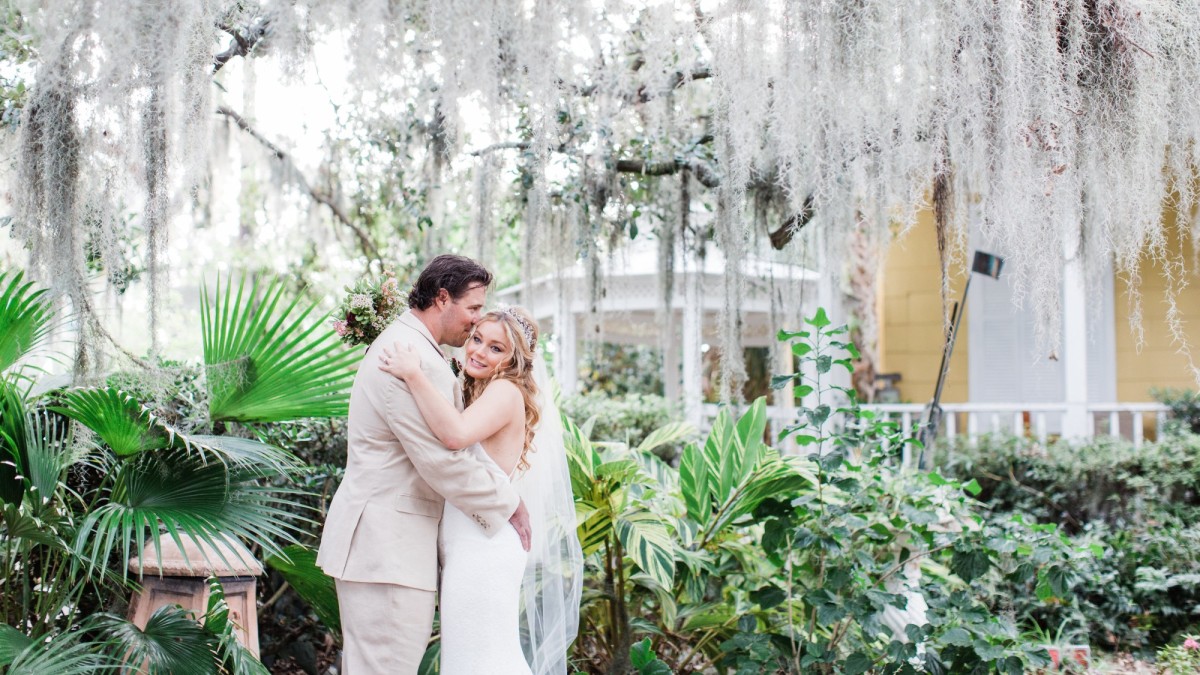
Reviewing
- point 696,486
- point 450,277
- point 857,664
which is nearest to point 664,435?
point 696,486

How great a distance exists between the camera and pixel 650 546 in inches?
143

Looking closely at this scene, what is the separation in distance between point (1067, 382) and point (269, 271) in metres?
8.37

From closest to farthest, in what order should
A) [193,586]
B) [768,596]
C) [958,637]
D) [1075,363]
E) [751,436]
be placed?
1. [193,586]
2. [958,637]
3. [768,596]
4. [751,436]
5. [1075,363]

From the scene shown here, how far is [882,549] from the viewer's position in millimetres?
4406

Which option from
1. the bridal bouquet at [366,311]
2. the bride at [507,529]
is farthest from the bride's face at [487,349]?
the bridal bouquet at [366,311]

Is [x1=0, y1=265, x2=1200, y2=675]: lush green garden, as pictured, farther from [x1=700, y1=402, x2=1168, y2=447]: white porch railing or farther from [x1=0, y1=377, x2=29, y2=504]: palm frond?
[x1=700, y1=402, x2=1168, y2=447]: white porch railing

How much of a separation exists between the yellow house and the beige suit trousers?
5584mm

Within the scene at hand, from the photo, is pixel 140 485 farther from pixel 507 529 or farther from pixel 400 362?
pixel 507 529

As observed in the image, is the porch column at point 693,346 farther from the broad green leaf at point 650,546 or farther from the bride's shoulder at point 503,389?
the bride's shoulder at point 503,389

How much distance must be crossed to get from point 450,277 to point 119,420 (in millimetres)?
1138

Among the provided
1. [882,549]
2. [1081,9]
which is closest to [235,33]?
[1081,9]

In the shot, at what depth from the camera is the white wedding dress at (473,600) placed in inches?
110

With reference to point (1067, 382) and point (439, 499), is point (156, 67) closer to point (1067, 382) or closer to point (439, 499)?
point (439, 499)

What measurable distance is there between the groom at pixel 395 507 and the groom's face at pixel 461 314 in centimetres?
5
